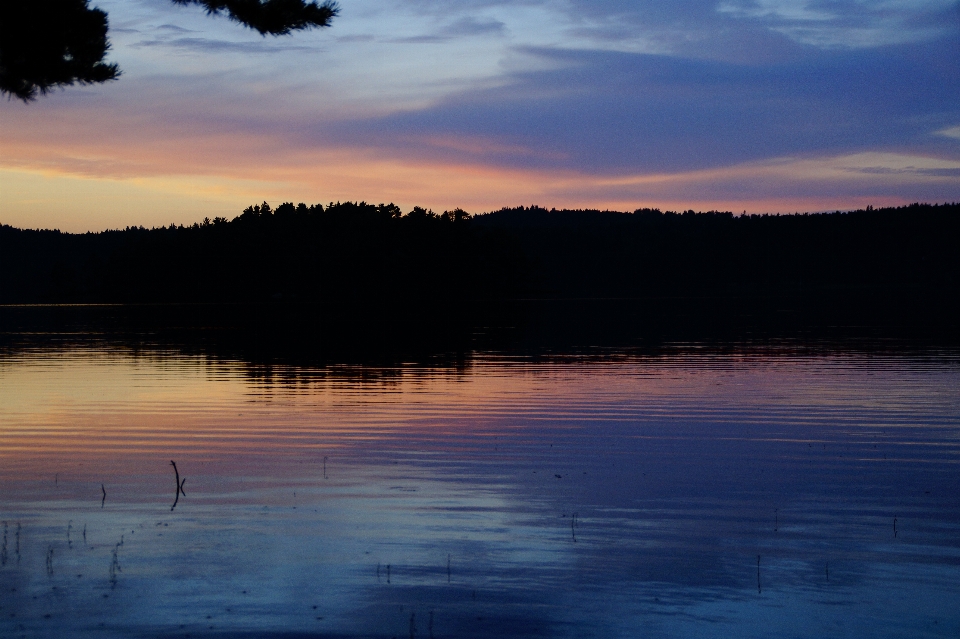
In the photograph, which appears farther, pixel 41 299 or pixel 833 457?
pixel 41 299

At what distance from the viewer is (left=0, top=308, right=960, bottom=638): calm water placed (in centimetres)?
801

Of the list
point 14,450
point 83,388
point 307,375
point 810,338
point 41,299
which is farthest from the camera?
point 41,299

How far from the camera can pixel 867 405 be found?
70.2 feet

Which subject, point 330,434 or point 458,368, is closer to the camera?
point 330,434

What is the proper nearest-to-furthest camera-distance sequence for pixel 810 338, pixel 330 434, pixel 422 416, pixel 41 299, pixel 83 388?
pixel 330 434, pixel 422 416, pixel 83 388, pixel 810 338, pixel 41 299

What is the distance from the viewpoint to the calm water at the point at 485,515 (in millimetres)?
8008

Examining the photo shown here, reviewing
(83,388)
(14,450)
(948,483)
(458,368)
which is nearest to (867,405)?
(948,483)

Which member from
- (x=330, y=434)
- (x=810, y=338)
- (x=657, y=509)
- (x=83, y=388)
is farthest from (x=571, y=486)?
(x=810, y=338)

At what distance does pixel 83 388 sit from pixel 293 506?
16.2 meters

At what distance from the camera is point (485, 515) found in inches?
447

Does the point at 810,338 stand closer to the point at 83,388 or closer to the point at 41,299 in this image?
the point at 83,388

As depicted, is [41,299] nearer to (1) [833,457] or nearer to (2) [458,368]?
(2) [458,368]

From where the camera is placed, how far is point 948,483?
13.0 metres

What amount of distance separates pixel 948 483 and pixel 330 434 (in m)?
9.49
